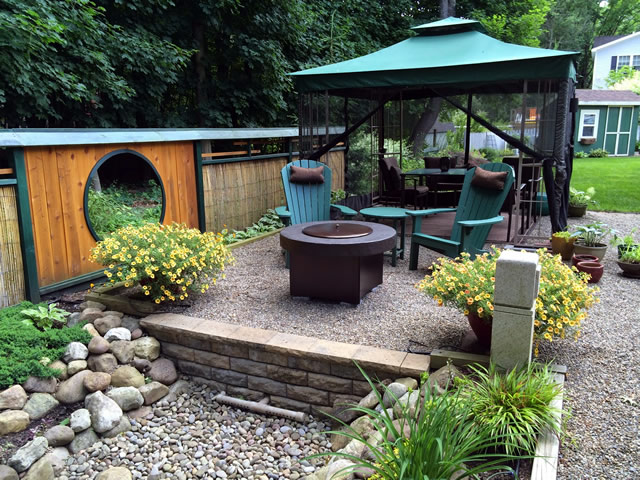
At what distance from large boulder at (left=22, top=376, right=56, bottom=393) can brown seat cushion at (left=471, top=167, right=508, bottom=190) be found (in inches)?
159

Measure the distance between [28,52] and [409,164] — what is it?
7.60m

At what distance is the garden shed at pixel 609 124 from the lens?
68.7 feet

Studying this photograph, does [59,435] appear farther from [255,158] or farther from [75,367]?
[255,158]

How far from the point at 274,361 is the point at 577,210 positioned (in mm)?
5896

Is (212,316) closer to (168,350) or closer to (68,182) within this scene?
(168,350)

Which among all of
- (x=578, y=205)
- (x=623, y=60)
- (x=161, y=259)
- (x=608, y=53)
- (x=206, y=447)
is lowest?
(x=206, y=447)

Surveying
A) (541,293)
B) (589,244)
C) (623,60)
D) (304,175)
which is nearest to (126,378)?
(541,293)

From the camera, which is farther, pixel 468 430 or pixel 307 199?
pixel 307 199

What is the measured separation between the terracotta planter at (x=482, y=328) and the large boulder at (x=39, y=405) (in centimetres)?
263

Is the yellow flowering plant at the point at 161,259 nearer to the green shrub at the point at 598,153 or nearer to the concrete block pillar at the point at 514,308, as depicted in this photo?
the concrete block pillar at the point at 514,308

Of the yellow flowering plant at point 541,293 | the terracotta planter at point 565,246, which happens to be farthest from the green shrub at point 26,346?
the terracotta planter at point 565,246

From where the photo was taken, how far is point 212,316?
3832 millimetres

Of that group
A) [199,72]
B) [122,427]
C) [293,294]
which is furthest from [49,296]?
[199,72]

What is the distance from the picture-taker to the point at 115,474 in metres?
2.69
